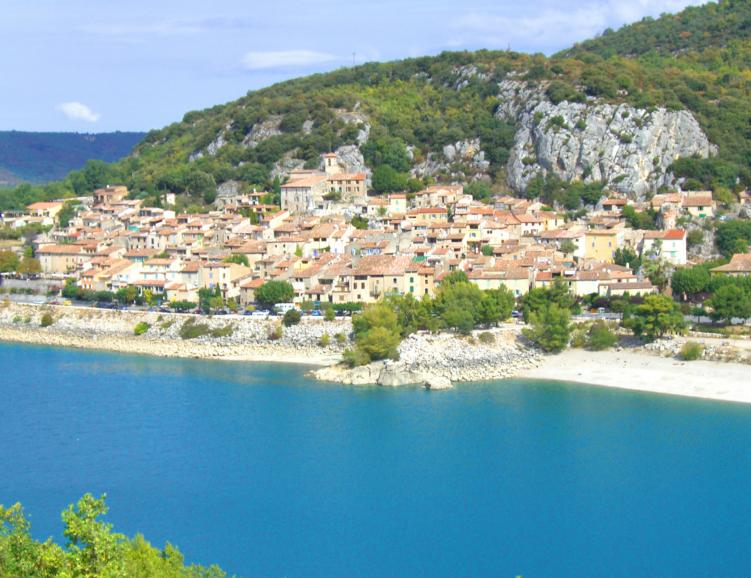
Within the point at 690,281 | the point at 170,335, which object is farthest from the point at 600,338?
the point at 170,335

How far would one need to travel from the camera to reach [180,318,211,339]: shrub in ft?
107

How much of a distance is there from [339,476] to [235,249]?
19.5 meters

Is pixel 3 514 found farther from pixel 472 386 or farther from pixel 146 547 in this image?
pixel 472 386

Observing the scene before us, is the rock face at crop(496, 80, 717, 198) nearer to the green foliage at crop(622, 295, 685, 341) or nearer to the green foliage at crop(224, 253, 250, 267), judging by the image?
the green foliage at crop(224, 253, 250, 267)

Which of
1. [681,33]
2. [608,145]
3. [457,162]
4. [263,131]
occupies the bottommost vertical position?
[457,162]

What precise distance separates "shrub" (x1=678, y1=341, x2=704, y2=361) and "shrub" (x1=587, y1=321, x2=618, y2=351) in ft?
6.71

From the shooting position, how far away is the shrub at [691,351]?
27.3 metres

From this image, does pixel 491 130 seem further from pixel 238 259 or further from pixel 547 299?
pixel 547 299

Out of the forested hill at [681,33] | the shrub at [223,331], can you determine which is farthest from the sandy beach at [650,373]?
the forested hill at [681,33]

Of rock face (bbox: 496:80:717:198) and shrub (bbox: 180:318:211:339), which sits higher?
rock face (bbox: 496:80:717:198)

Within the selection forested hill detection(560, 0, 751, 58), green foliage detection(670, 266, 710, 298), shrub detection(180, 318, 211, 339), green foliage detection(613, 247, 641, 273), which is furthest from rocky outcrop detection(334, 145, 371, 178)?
forested hill detection(560, 0, 751, 58)

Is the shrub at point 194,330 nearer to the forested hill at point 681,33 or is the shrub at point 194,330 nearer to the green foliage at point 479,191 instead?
the green foliage at point 479,191

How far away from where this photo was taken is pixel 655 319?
2833 centimetres

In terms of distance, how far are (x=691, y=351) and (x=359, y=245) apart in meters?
13.5
